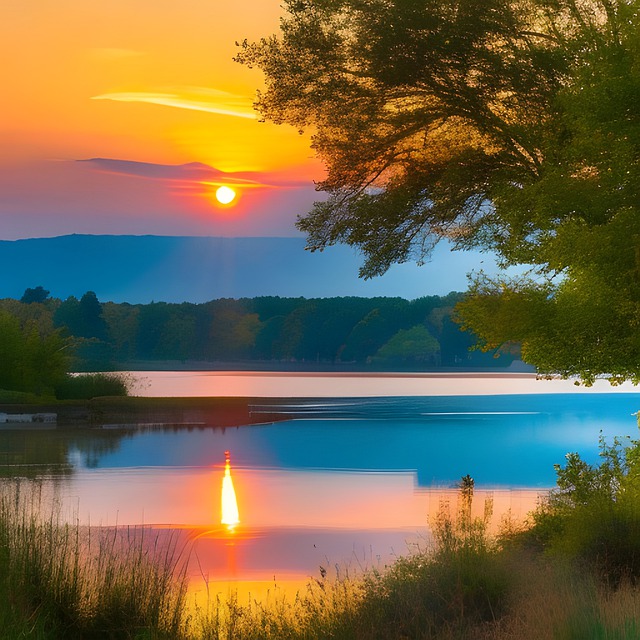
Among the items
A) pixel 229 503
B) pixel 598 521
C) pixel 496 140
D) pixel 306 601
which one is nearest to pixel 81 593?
pixel 306 601

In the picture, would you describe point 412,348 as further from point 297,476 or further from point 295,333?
point 297,476

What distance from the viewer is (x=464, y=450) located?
162 ft

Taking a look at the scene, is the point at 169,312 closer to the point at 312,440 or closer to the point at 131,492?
the point at 312,440

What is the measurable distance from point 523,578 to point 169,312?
17701cm

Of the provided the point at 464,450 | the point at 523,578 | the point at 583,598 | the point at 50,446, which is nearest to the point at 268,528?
the point at 523,578

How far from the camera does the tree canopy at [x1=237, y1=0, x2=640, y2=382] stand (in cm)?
1869

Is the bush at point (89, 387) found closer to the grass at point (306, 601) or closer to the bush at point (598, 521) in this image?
the bush at point (598, 521)

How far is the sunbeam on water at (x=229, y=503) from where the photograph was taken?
26.9 metres

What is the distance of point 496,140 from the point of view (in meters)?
23.2

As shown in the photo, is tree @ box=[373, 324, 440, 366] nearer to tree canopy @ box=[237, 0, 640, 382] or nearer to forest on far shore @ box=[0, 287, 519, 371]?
forest on far shore @ box=[0, 287, 519, 371]

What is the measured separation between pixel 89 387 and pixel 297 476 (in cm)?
2732

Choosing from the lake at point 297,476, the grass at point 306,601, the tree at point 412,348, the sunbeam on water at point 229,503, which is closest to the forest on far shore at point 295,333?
the tree at point 412,348

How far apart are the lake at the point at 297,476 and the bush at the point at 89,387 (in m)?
7.94

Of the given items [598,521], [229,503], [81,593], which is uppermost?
[598,521]
